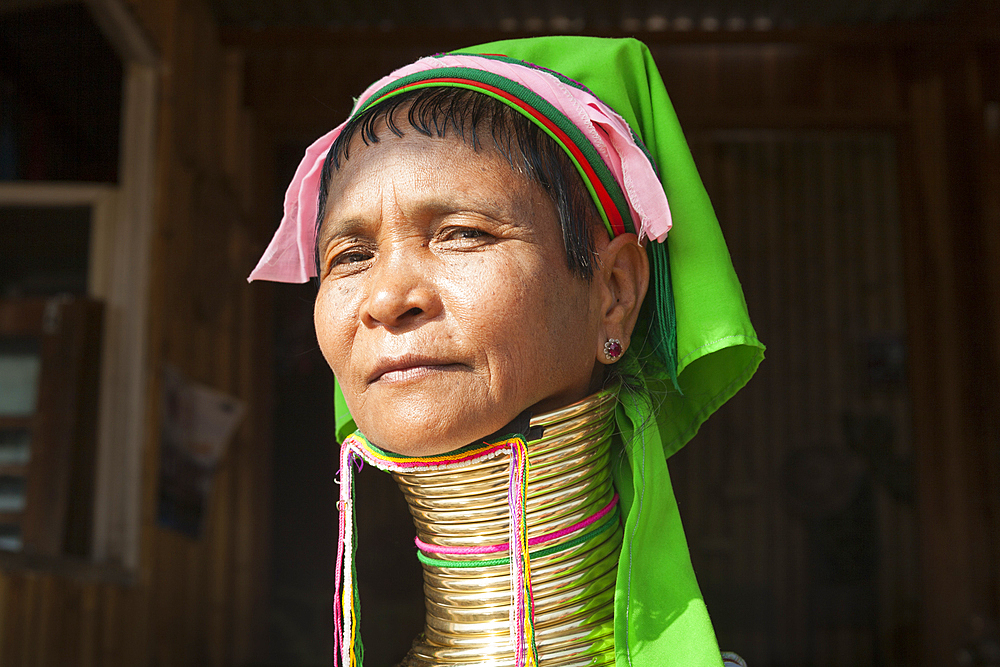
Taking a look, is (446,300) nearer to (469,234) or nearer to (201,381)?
(469,234)

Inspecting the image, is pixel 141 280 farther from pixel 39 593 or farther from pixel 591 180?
pixel 591 180

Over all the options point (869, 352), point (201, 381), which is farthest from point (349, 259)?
point (869, 352)

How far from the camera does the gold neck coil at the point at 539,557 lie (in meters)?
1.05

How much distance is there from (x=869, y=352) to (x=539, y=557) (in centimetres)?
599

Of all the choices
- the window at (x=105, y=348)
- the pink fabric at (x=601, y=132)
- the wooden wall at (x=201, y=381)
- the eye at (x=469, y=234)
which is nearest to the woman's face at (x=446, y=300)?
the eye at (x=469, y=234)

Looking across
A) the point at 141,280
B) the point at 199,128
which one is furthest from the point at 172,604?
the point at 199,128

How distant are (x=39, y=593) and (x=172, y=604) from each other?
1.17 m

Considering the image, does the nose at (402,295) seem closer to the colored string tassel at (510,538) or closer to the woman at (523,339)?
the woman at (523,339)

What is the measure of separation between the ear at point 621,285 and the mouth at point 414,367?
0.23 m

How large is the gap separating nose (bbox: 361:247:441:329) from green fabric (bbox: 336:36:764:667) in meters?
0.32

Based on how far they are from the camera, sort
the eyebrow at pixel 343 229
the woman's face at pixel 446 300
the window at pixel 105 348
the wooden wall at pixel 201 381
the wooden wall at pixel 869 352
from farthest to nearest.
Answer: the wooden wall at pixel 869 352 < the window at pixel 105 348 < the wooden wall at pixel 201 381 < the eyebrow at pixel 343 229 < the woman's face at pixel 446 300

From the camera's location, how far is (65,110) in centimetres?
444

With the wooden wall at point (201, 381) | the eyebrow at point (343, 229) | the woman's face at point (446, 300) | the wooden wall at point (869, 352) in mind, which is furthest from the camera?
the wooden wall at point (869, 352)

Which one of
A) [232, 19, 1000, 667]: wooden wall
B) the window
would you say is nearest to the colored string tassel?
the window
